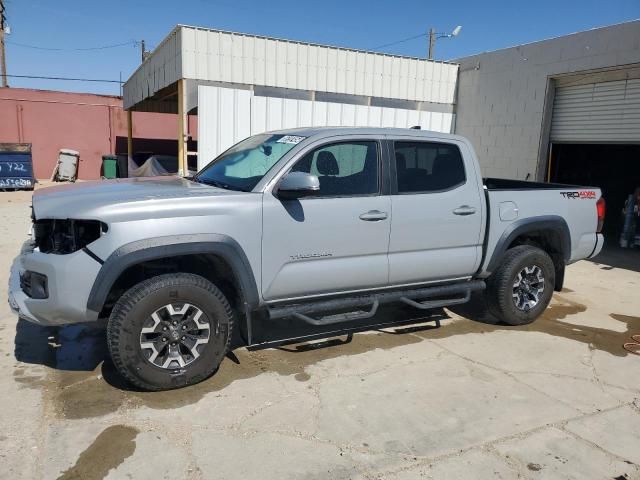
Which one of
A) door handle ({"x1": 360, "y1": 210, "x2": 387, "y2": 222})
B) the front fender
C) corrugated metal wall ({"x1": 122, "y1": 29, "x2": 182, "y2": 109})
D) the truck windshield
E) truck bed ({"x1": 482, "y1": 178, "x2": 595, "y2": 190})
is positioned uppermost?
corrugated metal wall ({"x1": 122, "y1": 29, "x2": 182, "y2": 109})

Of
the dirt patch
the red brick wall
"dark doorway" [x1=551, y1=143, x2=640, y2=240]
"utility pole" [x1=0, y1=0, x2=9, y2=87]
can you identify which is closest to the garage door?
"dark doorway" [x1=551, y1=143, x2=640, y2=240]

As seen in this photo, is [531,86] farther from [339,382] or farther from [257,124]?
[339,382]

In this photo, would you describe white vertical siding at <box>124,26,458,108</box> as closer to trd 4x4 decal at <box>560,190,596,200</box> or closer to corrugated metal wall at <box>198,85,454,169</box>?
corrugated metal wall at <box>198,85,454,169</box>

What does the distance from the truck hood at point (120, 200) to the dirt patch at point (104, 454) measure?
4.41 ft

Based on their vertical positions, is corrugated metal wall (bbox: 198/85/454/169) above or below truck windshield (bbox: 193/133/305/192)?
above

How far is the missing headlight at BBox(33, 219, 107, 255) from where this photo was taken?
3449 millimetres

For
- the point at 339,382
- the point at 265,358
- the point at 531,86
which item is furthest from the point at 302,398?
the point at 531,86

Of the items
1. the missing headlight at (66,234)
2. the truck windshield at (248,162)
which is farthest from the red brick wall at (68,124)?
the missing headlight at (66,234)

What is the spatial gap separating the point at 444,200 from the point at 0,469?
3.77 m

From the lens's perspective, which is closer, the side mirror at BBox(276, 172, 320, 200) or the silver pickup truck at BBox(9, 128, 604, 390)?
the silver pickup truck at BBox(9, 128, 604, 390)

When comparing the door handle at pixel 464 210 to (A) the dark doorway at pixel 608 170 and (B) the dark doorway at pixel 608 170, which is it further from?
(B) the dark doorway at pixel 608 170

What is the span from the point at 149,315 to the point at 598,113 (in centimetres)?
993

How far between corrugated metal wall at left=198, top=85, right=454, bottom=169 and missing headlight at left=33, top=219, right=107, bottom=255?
7.02m

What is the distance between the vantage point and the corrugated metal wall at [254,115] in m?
10.5
